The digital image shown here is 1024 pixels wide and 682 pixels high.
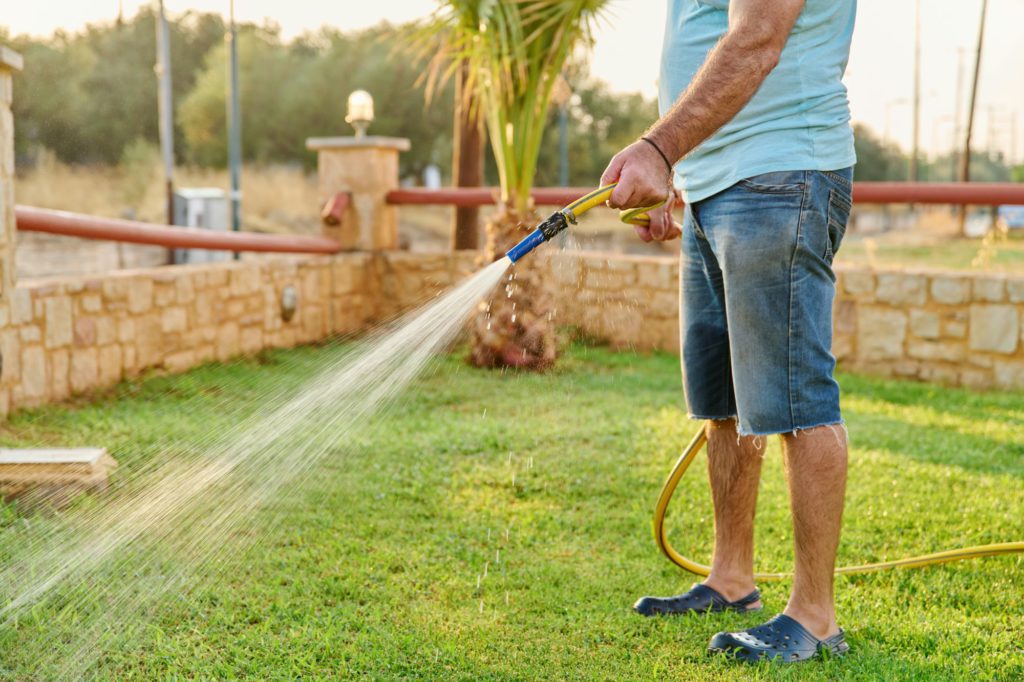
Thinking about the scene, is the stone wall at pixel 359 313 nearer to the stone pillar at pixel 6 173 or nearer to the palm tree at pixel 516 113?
the stone pillar at pixel 6 173

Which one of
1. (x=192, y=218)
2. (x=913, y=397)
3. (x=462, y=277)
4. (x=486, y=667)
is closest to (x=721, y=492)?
(x=486, y=667)

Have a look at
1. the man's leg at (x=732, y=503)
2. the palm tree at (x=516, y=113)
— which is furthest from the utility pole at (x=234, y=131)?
the man's leg at (x=732, y=503)

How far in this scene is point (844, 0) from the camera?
222 cm

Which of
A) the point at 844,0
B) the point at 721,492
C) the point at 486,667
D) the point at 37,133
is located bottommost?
the point at 486,667

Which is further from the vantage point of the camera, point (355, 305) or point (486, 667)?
point (355, 305)

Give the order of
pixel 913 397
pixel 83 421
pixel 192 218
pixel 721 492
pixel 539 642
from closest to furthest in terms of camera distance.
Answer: pixel 539 642
pixel 721 492
pixel 83 421
pixel 913 397
pixel 192 218

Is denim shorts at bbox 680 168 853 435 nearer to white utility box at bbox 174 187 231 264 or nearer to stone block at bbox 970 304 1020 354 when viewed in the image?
stone block at bbox 970 304 1020 354

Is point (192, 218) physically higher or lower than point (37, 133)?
lower

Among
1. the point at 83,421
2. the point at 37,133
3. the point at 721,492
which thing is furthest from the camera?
the point at 37,133

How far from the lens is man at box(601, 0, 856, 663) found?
6.98ft

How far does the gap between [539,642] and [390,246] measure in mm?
5555

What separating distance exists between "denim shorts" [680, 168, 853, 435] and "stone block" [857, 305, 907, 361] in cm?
407

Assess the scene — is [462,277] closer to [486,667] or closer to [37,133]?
[486,667]

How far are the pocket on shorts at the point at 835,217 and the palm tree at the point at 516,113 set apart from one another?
3.86m
